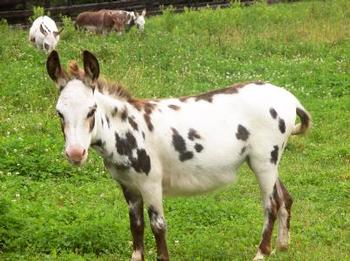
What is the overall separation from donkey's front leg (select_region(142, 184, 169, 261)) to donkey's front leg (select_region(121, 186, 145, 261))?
267 millimetres

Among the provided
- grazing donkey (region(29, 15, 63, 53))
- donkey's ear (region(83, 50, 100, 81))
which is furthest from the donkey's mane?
grazing donkey (region(29, 15, 63, 53))

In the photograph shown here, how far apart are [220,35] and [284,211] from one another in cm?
1408

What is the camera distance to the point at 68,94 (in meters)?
5.48

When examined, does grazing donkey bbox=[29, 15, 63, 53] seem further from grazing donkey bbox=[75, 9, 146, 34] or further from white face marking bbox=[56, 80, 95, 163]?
white face marking bbox=[56, 80, 95, 163]

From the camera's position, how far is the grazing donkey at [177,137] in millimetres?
5668

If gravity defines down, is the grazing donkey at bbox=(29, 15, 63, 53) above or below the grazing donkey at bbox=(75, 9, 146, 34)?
above

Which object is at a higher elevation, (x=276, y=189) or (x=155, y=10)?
(x=276, y=189)

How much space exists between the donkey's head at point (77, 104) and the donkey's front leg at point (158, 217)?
0.82 m

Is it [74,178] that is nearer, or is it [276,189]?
[276,189]

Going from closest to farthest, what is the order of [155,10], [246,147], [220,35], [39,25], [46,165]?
[246,147]
[46,165]
[39,25]
[220,35]
[155,10]

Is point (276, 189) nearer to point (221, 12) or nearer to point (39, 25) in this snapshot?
point (39, 25)

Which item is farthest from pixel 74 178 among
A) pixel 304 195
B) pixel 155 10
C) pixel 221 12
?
pixel 155 10

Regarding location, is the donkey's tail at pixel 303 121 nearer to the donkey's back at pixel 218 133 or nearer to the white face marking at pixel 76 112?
the donkey's back at pixel 218 133

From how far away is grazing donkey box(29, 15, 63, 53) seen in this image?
17.9 meters
